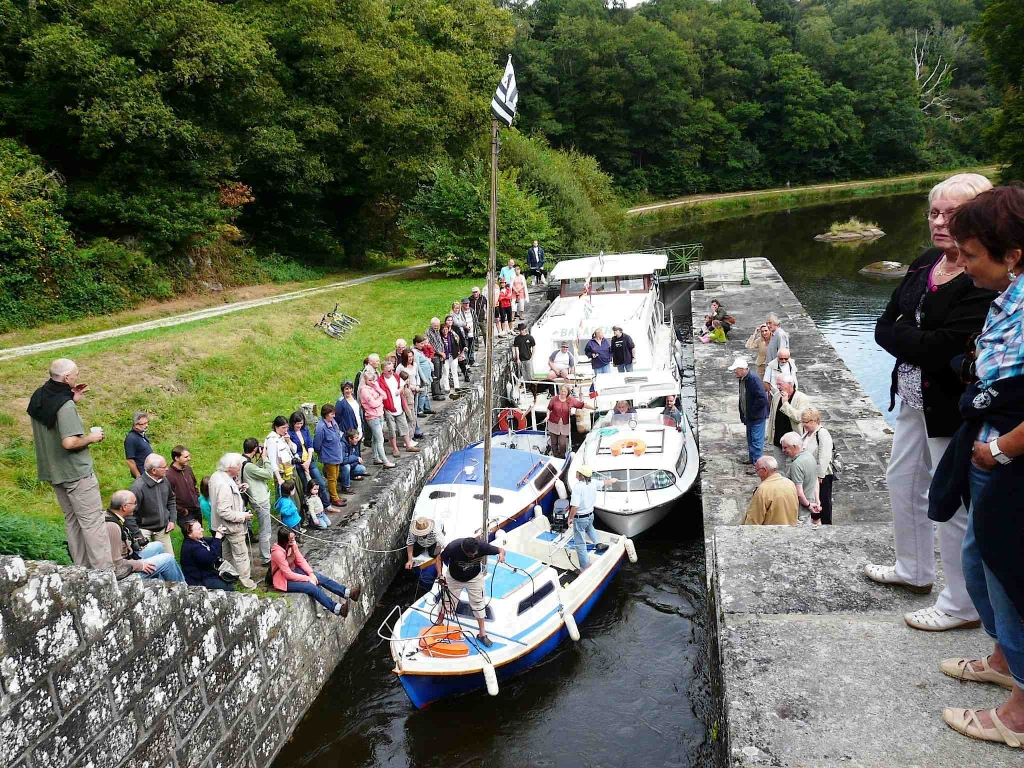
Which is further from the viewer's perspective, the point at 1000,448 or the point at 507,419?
the point at 507,419

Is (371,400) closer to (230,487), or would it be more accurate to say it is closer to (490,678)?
(230,487)

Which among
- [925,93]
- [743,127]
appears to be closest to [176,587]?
[743,127]

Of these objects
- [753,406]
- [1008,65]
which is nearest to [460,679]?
[753,406]

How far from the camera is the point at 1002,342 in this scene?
2820 millimetres

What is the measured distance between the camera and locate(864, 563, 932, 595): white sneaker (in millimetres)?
4070

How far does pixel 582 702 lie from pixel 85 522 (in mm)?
6254

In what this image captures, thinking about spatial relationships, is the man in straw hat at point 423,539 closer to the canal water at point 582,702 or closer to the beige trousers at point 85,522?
the canal water at point 582,702

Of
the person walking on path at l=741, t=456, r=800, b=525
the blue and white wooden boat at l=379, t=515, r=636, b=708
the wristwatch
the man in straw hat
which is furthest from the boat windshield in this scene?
the wristwatch

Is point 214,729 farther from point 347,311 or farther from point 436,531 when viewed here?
point 347,311

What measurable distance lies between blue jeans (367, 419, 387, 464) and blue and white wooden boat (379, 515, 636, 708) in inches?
106

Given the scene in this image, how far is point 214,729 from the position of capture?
722 cm

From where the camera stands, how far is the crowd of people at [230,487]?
694 centimetres

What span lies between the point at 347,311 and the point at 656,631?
43.5 feet

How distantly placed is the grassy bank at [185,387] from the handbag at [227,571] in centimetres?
171
